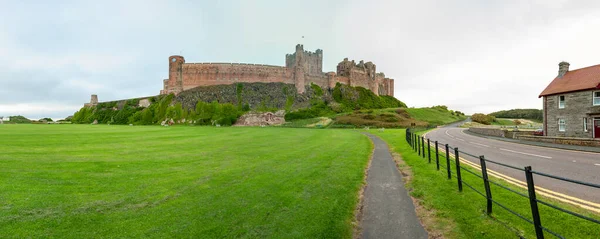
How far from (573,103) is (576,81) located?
246 centimetres

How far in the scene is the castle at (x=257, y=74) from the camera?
8619cm

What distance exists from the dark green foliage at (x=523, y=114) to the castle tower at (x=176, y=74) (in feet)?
375

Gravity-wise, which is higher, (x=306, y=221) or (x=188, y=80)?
(x=188, y=80)

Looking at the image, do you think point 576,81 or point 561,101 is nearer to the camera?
point 576,81

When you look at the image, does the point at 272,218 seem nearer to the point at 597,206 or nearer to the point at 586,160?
the point at 597,206

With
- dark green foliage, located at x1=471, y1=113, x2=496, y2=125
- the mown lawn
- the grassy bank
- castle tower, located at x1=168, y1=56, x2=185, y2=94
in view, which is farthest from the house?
castle tower, located at x1=168, y1=56, x2=185, y2=94

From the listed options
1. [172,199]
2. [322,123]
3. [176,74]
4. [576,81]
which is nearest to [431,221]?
[172,199]

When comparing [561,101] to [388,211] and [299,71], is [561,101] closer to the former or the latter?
[388,211]

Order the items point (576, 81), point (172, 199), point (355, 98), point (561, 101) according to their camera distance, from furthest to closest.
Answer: point (355, 98)
point (561, 101)
point (576, 81)
point (172, 199)

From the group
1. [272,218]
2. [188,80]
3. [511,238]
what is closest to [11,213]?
[272,218]

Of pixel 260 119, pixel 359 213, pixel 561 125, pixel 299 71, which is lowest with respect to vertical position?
pixel 359 213

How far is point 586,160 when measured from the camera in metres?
12.8

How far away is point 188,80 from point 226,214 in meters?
88.6

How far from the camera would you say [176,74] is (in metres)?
86.8
